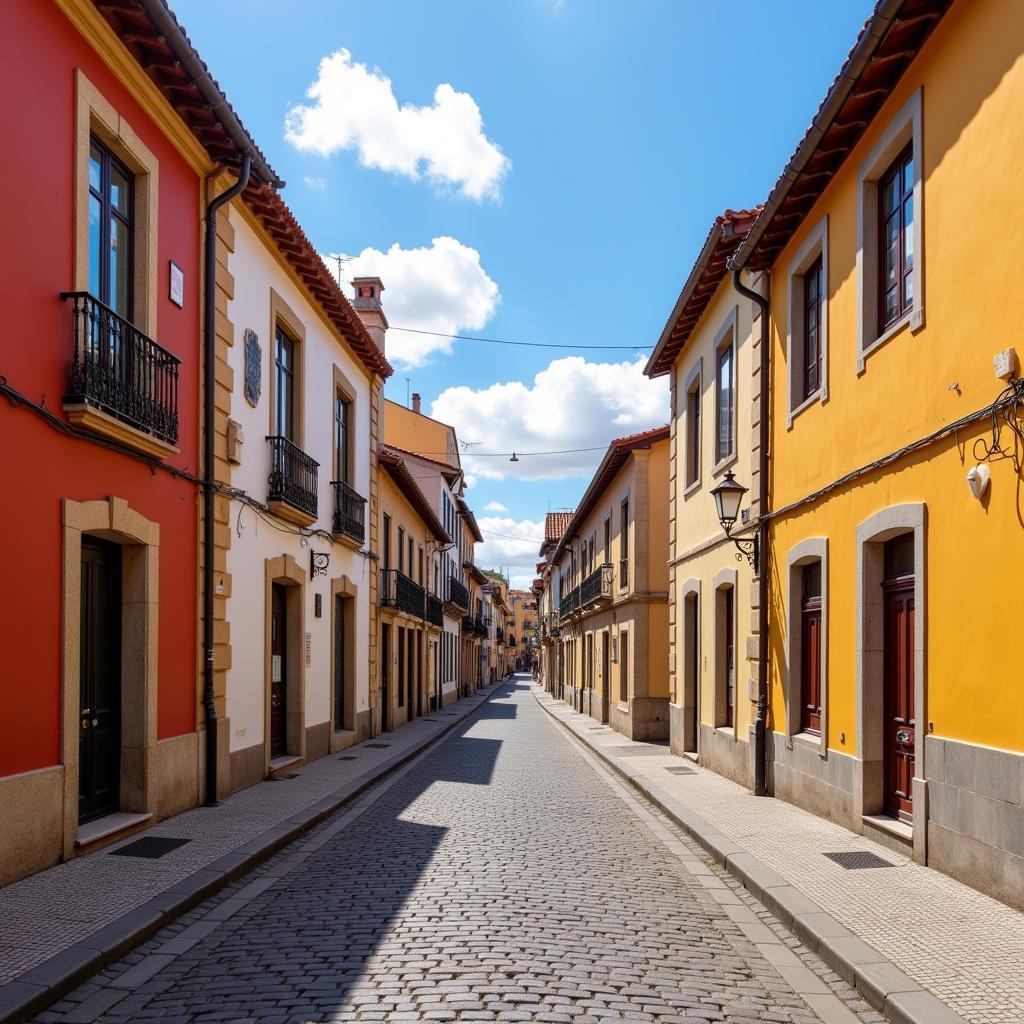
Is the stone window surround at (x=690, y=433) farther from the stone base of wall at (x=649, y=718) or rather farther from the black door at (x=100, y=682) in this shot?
the black door at (x=100, y=682)

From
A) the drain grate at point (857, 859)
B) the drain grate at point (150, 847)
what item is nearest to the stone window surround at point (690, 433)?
the drain grate at point (857, 859)

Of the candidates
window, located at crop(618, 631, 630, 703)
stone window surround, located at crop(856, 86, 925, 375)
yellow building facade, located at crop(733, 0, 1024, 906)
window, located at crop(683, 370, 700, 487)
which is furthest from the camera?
window, located at crop(618, 631, 630, 703)

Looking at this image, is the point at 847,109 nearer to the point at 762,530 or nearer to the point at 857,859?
the point at 762,530

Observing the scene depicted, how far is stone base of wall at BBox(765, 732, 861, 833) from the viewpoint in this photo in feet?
29.7

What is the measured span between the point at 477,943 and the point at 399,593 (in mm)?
17898

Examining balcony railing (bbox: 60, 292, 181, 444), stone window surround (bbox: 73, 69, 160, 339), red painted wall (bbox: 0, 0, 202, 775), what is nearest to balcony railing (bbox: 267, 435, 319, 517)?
balcony railing (bbox: 60, 292, 181, 444)

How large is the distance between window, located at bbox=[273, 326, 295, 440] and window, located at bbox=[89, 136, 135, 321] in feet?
13.9

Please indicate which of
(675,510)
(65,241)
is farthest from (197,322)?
(675,510)

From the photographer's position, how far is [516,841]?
8852mm

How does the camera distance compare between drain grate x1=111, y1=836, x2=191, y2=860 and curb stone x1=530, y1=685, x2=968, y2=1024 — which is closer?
curb stone x1=530, y1=685, x2=968, y2=1024

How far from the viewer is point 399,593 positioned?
76.4 feet

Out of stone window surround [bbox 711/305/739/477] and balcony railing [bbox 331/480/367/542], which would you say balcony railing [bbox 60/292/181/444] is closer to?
stone window surround [bbox 711/305/739/477]

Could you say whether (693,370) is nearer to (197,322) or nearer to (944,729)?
(197,322)

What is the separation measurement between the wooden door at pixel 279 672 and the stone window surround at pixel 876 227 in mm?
8272
